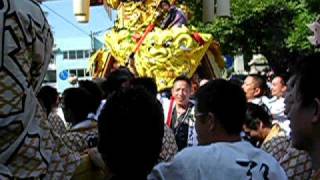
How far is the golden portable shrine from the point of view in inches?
410

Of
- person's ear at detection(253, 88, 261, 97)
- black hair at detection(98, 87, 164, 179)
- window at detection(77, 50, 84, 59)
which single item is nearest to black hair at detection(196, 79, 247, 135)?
black hair at detection(98, 87, 164, 179)

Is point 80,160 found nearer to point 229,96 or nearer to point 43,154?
point 43,154

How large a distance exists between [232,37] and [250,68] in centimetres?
479

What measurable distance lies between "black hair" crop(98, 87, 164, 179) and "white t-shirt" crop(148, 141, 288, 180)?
0.17 metres

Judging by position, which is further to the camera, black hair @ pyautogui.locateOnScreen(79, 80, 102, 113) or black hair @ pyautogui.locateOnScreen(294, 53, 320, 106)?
black hair @ pyautogui.locateOnScreen(79, 80, 102, 113)

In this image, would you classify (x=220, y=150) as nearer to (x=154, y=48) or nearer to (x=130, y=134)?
(x=130, y=134)

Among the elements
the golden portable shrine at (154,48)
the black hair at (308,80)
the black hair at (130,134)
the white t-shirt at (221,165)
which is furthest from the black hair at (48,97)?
the golden portable shrine at (154,48)

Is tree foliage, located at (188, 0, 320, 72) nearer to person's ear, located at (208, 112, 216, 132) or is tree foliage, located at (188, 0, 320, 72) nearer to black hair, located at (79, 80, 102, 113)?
black hair, located at (79, 80, 102, 113)

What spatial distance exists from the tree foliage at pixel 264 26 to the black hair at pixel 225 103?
755 inches

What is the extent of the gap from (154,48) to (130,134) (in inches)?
328

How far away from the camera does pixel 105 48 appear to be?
38.5 ft

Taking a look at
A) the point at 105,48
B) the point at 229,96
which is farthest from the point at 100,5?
the point at 229,96

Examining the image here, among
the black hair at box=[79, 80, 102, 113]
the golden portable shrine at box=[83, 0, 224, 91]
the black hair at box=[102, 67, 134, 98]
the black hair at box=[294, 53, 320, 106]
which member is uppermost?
the black hair at box=[294, 53, 320, 106]

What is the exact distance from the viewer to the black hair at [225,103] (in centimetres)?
289
